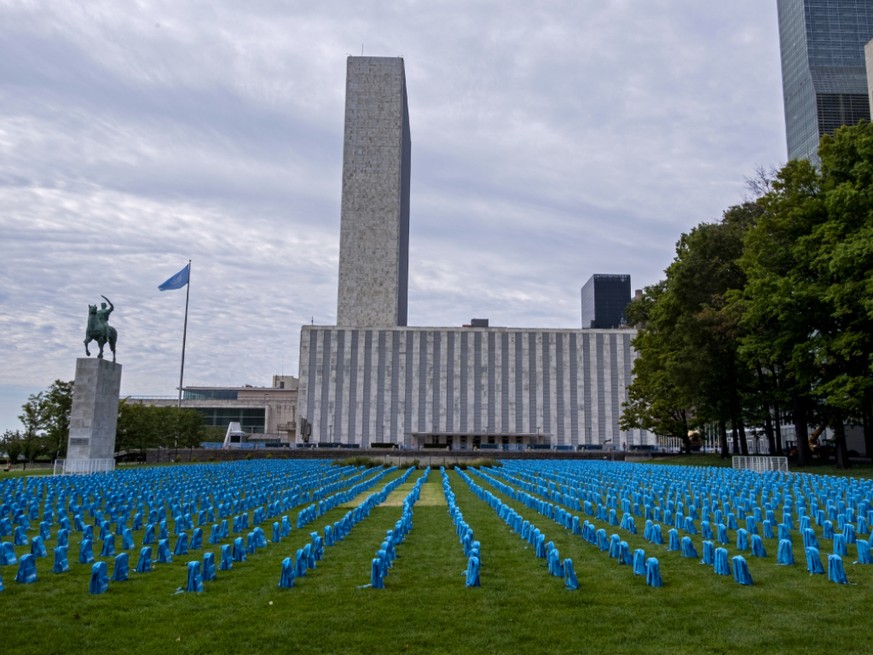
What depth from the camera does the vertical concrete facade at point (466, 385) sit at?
100188 mm

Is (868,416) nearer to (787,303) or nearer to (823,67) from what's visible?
(787,303)

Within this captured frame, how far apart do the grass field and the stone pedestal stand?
29.2 meters

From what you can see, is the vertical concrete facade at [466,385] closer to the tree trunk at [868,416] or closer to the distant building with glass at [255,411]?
the distant building with glass at [255,411]

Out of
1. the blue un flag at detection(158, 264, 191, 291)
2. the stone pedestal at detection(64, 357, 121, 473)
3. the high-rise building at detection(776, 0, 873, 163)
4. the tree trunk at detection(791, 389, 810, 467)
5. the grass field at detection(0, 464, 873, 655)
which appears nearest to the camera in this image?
the grass field at detection(0, 464, 873, 655)

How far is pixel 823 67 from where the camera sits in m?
133

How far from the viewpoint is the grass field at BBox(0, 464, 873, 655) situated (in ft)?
22.9

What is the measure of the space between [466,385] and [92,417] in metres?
68.7

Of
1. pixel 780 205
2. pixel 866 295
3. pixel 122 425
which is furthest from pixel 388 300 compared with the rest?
pixel 866 295

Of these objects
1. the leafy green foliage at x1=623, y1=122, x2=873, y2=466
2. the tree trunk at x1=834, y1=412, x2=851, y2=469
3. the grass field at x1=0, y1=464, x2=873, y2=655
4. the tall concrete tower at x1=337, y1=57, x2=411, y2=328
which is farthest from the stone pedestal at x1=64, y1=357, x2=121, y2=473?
the tall concrete tower at x1=337, y1=57, x2=411, y2=328

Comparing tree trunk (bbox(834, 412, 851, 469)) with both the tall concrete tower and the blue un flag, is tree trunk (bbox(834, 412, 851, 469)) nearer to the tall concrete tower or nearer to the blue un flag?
the blue un flag

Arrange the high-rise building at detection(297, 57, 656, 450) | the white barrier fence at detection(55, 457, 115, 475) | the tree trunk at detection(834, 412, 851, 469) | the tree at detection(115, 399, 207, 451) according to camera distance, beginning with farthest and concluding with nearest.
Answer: the high-rise building at detection(297, 57, 656, 450), the tree at detection(115, 399, 207, 451), the white barrier fence at detection(55, 457, 115, 475), the tree trunk at detection(834, 412, 851, 469)

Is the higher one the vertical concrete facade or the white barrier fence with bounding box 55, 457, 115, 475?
the vertical concrete facade

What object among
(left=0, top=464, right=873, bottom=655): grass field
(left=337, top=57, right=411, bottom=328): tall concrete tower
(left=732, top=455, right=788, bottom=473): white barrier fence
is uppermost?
(left=337, top=57, right=411, bottom=328): tall concrete tower

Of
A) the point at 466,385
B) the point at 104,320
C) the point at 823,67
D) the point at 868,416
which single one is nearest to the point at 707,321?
the point at 868,416
